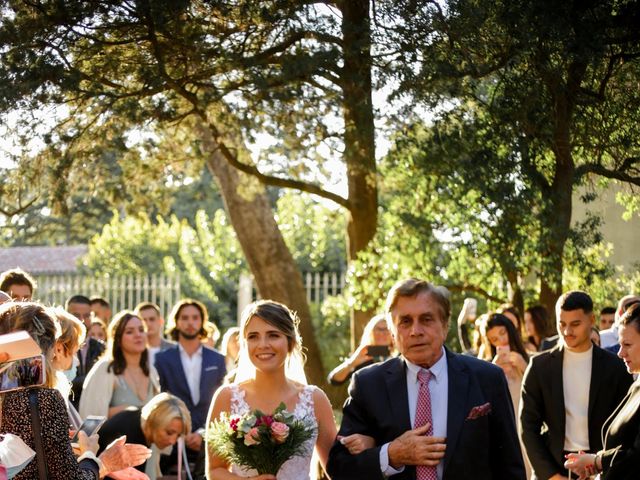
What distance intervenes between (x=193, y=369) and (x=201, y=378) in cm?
17

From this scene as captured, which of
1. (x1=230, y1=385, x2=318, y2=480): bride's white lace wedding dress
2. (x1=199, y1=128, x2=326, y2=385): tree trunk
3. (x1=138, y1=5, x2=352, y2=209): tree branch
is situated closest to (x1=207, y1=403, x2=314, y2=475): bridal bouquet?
(x1=230, y1=385, x2=318, y2=480): bride's white lace wedding dress

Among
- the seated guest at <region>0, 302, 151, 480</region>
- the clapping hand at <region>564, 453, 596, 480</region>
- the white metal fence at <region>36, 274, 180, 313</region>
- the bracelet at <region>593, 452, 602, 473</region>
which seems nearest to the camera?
the seated guest at <region>0, 302, 151, 480</region>

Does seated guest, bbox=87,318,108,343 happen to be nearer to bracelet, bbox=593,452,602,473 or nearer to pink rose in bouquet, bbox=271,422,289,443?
bracelet, bbox=593,452,602,473

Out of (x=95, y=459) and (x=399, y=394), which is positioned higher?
(x=399, y=394)

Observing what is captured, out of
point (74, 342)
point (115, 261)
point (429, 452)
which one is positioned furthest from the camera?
point (115, 261)

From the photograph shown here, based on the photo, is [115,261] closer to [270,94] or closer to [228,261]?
[228,261]

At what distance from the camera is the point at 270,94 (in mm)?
12766

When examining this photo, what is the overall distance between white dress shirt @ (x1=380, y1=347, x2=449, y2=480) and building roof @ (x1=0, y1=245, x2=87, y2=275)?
127ft

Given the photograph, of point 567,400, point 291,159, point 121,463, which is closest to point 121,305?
point 291,159

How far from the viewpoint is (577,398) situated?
850 centimetres

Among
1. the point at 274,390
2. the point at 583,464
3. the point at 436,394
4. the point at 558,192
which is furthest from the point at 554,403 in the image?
the point at 558,192

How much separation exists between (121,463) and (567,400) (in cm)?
374

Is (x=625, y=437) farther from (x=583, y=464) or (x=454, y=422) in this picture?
(x=454, y=422)

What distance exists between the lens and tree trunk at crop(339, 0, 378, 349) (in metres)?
11.9
